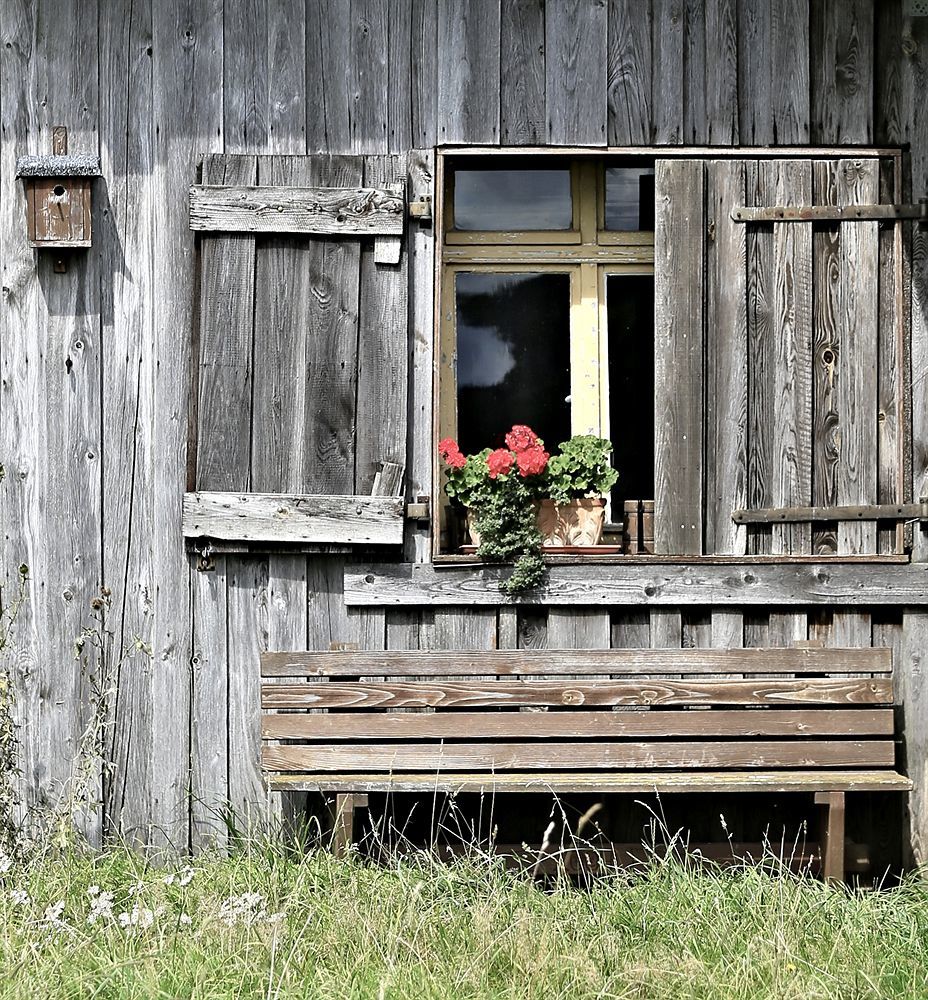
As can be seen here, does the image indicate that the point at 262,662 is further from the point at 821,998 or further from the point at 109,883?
the point at 821,998

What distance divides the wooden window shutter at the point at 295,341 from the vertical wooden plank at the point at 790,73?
4.81 ft

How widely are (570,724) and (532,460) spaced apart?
3.24ft

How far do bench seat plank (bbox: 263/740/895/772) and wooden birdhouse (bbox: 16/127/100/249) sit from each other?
2098mm

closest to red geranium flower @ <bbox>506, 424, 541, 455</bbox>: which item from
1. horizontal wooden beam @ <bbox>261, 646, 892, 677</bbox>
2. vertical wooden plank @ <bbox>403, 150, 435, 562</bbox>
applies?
vertical wooden plank @ <bbox>403, 150, 435, 562</bbox>

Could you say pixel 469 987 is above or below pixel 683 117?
below

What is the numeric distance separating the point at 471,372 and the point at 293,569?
1.08 m

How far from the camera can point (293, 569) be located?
4.42m

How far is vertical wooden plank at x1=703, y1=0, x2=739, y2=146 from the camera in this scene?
4375 millimetres

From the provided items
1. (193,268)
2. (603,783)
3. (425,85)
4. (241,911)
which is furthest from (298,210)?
(241,911)

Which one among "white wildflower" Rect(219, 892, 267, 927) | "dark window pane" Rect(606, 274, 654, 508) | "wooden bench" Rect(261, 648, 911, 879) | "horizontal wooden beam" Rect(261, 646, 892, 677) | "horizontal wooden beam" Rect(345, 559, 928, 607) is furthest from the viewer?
"dark window pane" Rect(606, 274, 654, 508)

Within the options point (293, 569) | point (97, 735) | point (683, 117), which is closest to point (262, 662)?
point (293, 569)

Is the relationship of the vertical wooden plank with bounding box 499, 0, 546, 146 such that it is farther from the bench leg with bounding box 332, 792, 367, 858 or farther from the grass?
the grass

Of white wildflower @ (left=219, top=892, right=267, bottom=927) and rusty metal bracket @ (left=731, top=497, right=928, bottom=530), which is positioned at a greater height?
rusty metal bracket @ (left=731, top=497, right=928, bottom=530)

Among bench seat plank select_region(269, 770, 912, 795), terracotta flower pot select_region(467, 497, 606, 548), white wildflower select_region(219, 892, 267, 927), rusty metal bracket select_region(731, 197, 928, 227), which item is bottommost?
white wildflower select_region(219, 892, 267, 927)
